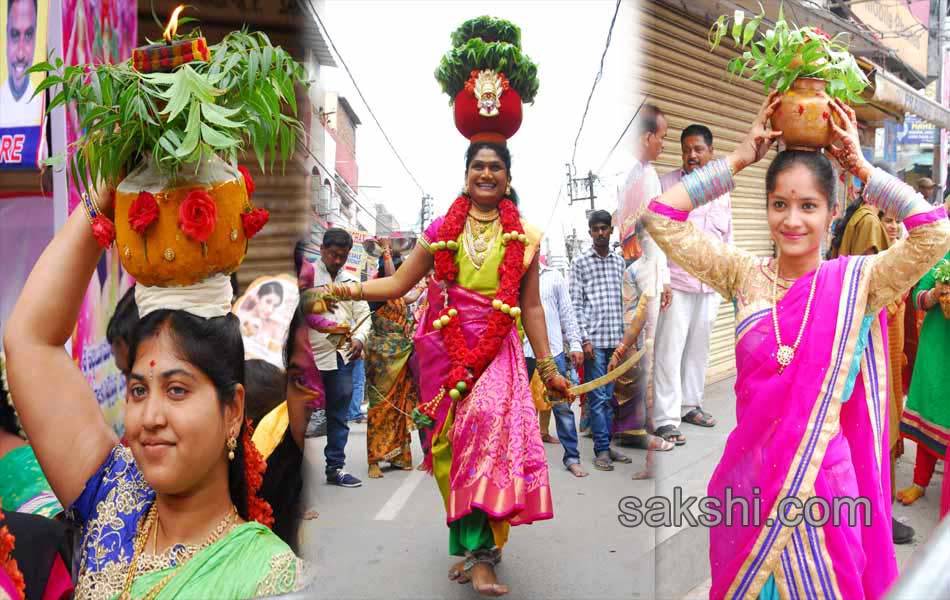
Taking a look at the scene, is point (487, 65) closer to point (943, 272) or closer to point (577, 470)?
point (577, 470)

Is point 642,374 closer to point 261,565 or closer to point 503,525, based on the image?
point 503,525

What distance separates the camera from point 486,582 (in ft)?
10.8

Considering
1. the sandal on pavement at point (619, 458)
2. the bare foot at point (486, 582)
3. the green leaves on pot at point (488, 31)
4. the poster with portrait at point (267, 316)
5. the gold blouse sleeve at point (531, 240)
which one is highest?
the green leaves on pot at point (488, 31)

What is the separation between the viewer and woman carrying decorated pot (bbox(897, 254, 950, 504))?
4555 mm

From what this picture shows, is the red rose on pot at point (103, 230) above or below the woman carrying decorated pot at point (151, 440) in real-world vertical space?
above

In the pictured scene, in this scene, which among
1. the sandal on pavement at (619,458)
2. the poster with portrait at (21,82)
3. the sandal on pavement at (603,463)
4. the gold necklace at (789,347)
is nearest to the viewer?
the gold necklace at (789,347)

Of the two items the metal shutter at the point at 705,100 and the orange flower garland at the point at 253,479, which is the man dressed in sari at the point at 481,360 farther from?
the orange flower garland at the point at 253,479

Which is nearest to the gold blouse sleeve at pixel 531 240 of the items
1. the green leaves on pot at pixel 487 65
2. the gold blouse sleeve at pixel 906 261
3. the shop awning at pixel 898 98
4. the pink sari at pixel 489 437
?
the pink sari at pixel 489 437

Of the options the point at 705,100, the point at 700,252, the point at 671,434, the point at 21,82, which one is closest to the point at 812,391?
the point at 700,252

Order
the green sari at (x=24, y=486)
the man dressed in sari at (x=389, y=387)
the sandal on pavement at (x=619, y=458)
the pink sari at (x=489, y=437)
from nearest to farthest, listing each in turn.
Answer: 1. the green sari at (x=24, y=486)
2. the pink sari at (x=489, y=437)
3. the man dressed in sari at (x=389, y=387)
4. the sandal on pavement at (x=619, y=458)

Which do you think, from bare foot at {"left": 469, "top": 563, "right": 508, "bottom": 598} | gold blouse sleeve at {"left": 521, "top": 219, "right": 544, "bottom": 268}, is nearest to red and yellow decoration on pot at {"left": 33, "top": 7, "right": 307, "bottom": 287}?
gold blouse sleeve at {"left": 521, "top": 219, "right": 544, "bottom": 268}

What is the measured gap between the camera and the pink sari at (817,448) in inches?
90.9

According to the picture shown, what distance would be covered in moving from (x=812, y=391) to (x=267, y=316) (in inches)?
72.0

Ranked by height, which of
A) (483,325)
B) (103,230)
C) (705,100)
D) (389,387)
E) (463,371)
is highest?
(705,100)
